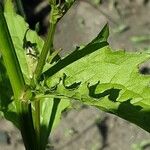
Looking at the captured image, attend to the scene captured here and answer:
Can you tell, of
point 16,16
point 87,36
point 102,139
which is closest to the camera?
point 16,16

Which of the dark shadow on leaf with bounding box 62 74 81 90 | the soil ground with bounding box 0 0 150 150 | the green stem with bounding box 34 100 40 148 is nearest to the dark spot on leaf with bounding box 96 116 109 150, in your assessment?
the soil ground with bounding box 0 0 150 150

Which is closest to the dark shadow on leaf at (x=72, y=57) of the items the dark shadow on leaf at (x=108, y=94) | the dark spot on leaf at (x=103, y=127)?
the dark shadow on leaf at (x=108, y=94)

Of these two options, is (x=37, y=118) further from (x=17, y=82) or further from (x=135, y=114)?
(x=135, y=114)

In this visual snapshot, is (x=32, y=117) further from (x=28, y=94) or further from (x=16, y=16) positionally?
(x=16, y=16)

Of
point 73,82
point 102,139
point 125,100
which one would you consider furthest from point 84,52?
point 102,139

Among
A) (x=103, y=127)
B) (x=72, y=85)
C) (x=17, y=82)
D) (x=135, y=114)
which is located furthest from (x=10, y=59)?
(x=103, y=127)

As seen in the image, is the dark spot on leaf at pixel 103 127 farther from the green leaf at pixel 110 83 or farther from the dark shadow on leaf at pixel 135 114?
the dark shadow on leaf at pixel 135 114
